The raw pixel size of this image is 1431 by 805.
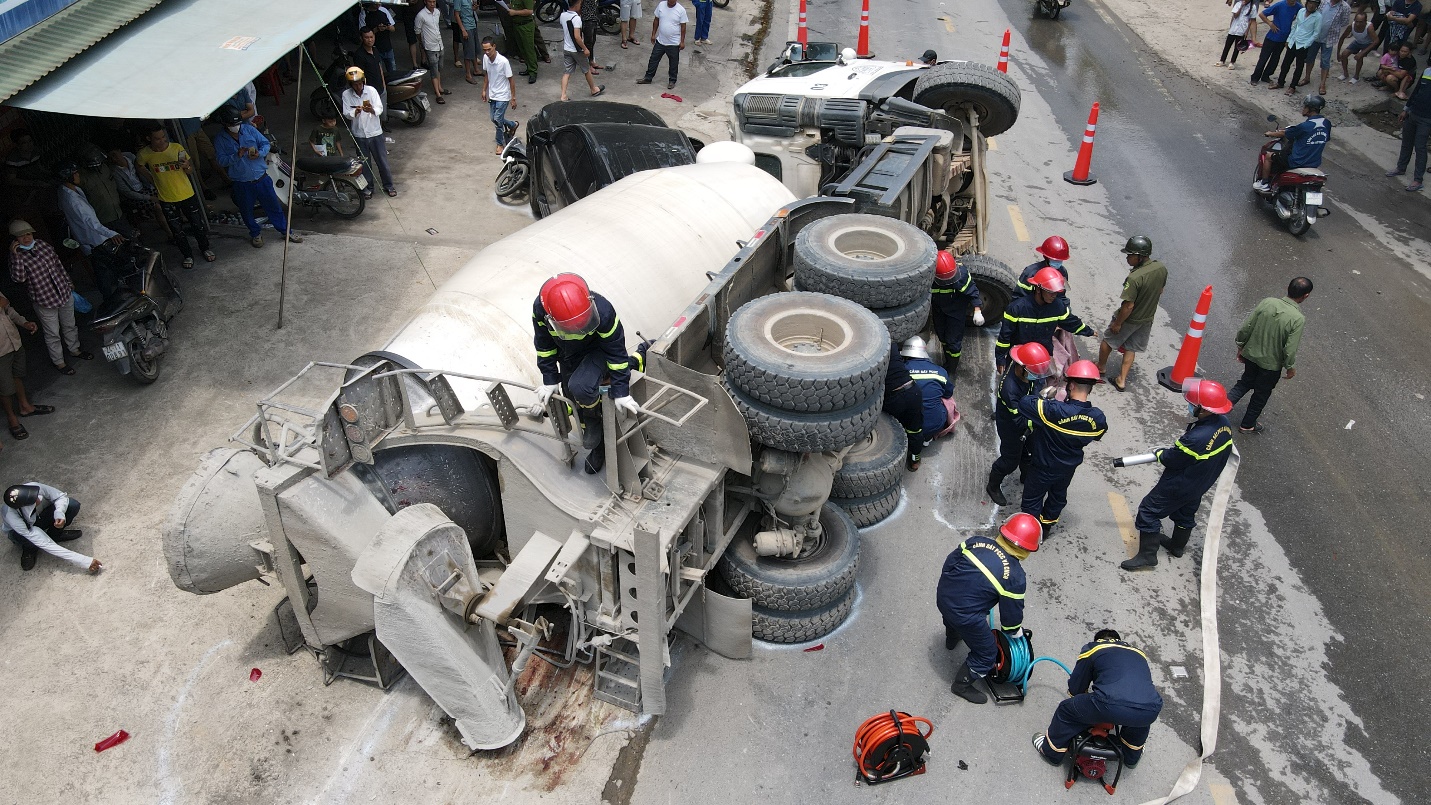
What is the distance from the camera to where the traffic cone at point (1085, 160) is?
13.0m

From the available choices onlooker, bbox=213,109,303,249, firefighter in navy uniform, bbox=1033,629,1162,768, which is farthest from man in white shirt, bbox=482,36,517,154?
firefighter in navy uniform, bbox=1033,629,1162,768

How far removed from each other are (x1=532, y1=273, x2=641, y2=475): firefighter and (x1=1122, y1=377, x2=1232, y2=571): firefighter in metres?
4.23

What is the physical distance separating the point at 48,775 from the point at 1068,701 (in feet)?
19.8

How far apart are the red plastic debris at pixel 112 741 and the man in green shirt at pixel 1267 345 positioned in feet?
30.2

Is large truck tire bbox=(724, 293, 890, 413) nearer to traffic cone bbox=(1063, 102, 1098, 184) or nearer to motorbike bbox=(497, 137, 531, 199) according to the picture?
motorbike bbox=(497, 137, 531, 199)

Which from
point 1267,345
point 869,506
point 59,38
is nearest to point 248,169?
point 59,38

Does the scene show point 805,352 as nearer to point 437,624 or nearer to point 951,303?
point 437,624

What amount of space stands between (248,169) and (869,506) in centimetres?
806

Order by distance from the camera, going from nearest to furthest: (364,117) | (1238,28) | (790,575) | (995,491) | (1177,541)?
(790,575), (1177,541), (995,491), (364,117), (1238,28)

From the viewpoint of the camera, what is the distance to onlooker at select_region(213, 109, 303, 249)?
10.4 m

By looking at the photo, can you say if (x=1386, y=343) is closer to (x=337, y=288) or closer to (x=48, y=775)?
(x=337, y=288)

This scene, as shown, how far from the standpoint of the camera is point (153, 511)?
721 cm

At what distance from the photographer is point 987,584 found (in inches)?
222

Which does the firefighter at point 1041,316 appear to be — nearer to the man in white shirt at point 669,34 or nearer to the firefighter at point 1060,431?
the firefighter at point 1060,431
